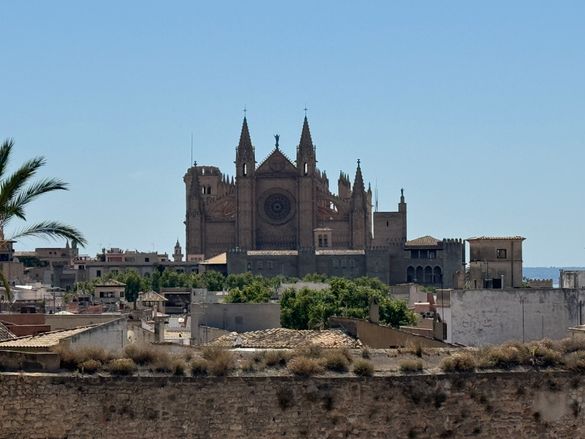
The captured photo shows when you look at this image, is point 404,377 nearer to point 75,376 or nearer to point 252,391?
point 252,391

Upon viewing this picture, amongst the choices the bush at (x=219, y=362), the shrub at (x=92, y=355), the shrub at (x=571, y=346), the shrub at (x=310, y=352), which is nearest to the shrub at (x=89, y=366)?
the shrub at (x=92, y=355)

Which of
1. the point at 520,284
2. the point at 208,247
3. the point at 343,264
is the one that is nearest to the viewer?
the point at 520,284

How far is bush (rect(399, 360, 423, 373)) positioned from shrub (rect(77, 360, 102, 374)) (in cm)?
363

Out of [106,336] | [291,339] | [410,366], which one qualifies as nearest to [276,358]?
[410,366]

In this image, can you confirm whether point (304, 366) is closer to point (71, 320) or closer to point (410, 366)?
point (410, 366)

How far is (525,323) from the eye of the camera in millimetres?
27875

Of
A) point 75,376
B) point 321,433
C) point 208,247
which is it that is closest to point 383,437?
point 321,433

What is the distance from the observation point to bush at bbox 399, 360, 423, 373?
18062 mm

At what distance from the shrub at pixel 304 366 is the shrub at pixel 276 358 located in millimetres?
185

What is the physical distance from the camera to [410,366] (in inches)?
712

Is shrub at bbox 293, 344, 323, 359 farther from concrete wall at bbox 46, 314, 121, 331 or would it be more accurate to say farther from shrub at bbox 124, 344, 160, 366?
concrete wall at bbox 46, 314, 121, 331

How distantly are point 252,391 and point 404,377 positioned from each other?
187 cm

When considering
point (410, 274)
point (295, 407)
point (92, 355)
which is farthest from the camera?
point (410, 274)

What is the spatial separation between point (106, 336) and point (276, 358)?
9410 mm
